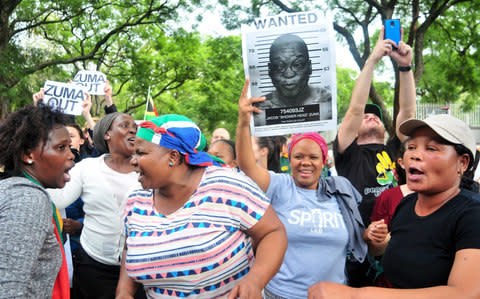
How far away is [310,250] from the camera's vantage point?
276cm

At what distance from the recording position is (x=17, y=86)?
35.7 feet

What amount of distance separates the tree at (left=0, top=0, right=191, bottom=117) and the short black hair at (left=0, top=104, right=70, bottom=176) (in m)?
9.07

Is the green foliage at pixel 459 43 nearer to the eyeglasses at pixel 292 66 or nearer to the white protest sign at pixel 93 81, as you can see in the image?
the white protest sign at pixel 93 81

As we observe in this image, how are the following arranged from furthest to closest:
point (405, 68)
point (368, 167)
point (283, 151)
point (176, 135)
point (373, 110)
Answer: point (283, 151) < point (373, 110) < point (368, 167) < point (405, 68) < point (176, 135)

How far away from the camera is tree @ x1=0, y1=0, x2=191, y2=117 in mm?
10773

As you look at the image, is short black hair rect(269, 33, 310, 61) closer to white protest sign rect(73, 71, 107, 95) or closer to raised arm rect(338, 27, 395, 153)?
A: raised arm rect(338, 27, 395, 153)

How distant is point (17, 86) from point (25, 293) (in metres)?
10.6

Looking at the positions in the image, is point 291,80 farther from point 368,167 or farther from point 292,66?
point 368,167

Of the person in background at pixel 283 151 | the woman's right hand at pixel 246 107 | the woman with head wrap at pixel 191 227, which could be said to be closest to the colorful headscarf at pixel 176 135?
the woman with head wrap at pixel 191 227

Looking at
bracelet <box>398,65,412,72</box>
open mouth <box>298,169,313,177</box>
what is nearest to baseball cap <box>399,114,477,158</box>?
open mouth <box>298,169,313,177</box>

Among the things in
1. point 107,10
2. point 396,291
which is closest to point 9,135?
point 396,291

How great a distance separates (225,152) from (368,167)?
157 centimetres

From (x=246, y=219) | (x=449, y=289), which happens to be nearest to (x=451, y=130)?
(x=449, y=289)

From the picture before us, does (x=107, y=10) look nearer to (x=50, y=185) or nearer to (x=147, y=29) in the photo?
(x=147, y=29)
